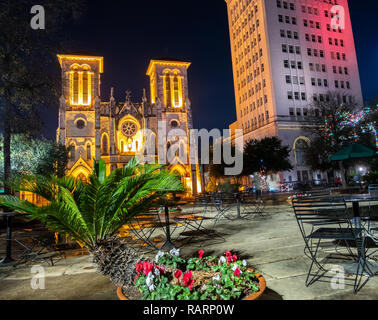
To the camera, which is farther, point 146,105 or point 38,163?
point 146,105

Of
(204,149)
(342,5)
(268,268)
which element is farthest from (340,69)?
(268,268)

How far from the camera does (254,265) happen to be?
4.47 metres

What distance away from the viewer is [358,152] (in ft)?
36.1

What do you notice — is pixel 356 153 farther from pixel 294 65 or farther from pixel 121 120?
pixel 294 65

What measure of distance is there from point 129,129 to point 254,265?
44735 millimetres

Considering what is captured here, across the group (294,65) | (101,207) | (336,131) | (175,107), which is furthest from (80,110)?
(101,207)

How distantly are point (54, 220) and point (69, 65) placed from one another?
4837 cm

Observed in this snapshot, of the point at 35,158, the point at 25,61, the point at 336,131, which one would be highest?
the point at 25,61

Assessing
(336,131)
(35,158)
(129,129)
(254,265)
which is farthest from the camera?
(129,129)

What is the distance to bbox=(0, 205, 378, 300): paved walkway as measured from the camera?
3188 mm

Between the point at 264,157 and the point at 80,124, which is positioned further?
the point at 80,124

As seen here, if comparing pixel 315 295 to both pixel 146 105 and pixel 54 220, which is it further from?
pixel 146 105

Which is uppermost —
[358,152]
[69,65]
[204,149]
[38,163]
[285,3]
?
[285,3]

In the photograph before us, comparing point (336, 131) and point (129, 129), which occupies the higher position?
point (129, 129)
